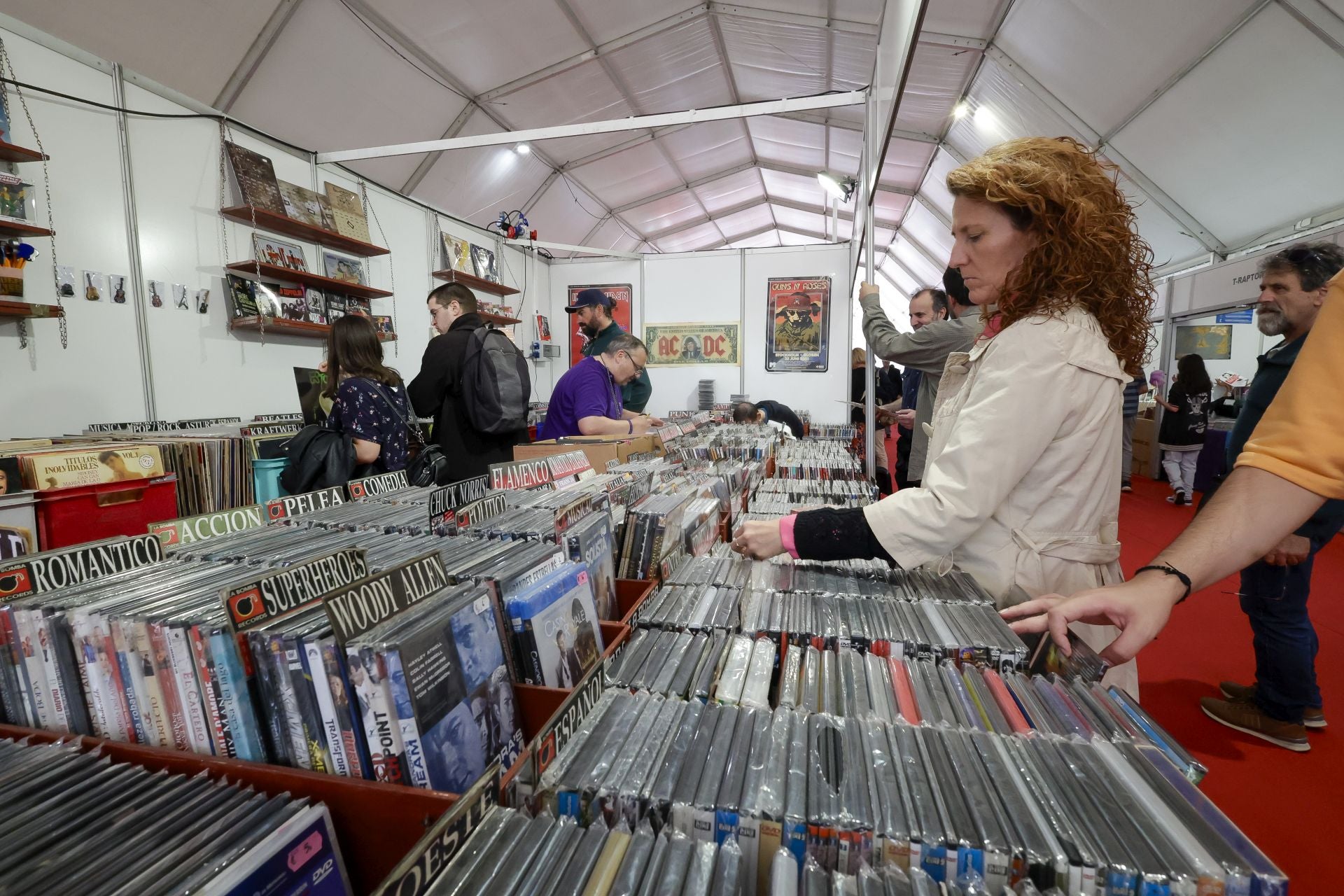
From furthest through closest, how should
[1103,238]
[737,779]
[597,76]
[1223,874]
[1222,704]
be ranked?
[597,76] → [1222,704] → [1103,238] → [737,779] → [1223,874]

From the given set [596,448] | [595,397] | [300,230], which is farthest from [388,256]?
[596,448]

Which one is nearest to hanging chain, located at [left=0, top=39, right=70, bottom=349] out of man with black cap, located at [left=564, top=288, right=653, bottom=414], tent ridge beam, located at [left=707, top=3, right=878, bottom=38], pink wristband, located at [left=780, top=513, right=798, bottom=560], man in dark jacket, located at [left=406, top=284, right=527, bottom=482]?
man in dark jacket, located at [left=406, top=284, right=527, bottom=482]

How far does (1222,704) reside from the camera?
2242mm

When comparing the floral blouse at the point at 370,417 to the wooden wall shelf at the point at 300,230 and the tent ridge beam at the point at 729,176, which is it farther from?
the tent ridge beam at the point at 729,176

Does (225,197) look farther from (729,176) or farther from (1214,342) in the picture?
(1214,342)

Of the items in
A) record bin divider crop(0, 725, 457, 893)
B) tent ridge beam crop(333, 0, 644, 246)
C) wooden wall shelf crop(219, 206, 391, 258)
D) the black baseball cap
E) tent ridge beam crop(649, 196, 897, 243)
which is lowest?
record bin divider crop(0, 725, 457, 893)

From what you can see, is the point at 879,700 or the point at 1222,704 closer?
the point at 879,700

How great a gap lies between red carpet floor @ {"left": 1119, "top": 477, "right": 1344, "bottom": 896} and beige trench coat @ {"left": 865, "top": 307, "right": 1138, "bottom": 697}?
0.35 metres

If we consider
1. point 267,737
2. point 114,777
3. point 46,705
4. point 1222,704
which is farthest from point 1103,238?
point 1222,704

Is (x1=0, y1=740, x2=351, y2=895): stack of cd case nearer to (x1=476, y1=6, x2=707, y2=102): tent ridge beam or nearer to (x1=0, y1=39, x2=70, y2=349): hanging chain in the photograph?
(x1=0, y1=39, x2=70, y2=349): hanging chain

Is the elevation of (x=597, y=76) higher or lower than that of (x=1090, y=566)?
higher

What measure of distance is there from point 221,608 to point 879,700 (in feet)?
2.99

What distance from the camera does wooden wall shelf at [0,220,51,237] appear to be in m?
2.65

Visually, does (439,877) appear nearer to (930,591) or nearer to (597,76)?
(930,591)
